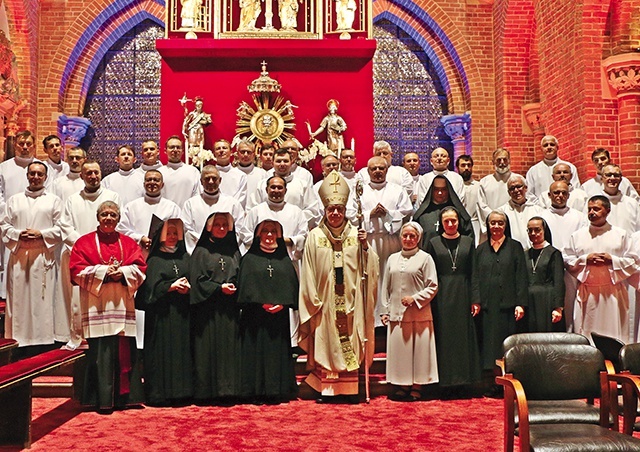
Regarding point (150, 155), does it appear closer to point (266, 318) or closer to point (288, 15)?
point (266, 318)

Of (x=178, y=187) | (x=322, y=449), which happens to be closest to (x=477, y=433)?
(x=322, y=449)

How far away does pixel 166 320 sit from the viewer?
6641 millimetres

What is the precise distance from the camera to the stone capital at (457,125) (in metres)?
14.2

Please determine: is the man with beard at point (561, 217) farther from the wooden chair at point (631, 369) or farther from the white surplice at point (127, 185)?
the white surplice at point (127, 185)

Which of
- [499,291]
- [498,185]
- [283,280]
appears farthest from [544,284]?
[283,280]

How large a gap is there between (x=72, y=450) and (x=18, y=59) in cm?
990

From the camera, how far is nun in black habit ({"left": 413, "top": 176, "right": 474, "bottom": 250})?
7.47 metres

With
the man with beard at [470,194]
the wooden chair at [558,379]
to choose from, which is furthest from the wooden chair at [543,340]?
the man with beard at [470,194]

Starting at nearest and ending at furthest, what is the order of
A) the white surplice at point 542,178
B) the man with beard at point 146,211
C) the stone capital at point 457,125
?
the man with beard at point 146,211, the white surplice at point 542,178, the stone capital at point 457,125

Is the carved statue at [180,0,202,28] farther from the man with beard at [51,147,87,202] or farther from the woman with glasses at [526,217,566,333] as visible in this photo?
the woman with glasses at [526,217,566,333]

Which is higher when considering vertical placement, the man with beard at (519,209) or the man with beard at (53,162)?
the man with beard at (53,162)

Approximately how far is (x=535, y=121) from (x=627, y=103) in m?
3.40

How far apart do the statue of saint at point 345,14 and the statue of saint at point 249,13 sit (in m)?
1.10

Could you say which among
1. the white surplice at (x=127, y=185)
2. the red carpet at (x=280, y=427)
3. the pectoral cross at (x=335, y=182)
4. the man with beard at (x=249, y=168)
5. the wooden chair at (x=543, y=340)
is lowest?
the red carpet at (x=280, y=427)
